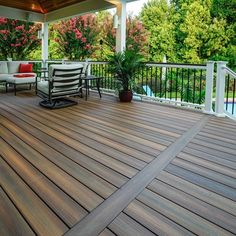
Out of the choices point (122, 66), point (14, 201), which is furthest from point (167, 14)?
point (14, 201)

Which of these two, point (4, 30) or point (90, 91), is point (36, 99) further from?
point (4, 30)

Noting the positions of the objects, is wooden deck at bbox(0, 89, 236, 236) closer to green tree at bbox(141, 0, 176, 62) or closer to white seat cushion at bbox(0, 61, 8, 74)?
white seat cushion at bbox(0, 61, 8, 74)

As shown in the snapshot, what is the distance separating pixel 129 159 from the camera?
2617mm

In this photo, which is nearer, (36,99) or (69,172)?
(69,172)

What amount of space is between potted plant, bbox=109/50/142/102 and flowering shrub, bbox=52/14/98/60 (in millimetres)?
6911

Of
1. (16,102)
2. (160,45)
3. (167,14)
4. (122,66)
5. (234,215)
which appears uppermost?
(167,14)

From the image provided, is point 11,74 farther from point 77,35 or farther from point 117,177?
point 117,177

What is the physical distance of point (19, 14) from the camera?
29.7 feet

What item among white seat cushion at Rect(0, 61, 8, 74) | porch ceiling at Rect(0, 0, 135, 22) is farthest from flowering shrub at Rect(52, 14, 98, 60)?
white seat cushion at Rect(0, 61, 8, 74)

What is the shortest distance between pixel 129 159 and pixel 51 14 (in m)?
8.34

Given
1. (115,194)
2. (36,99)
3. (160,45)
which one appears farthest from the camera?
(160,45)

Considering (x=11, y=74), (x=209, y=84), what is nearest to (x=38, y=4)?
(x=11, y=74)

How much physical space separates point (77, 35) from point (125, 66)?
7178mm

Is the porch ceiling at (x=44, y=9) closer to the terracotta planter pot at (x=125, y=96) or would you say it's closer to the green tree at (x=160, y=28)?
the terracotta planter pot at (x=125, y=96)
